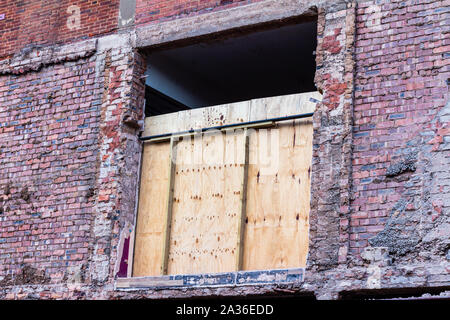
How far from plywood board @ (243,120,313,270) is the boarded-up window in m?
0.01

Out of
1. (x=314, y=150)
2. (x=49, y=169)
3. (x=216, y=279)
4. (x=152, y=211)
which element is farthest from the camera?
(x=49, y=169)

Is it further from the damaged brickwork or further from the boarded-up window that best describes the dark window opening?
the boarded-up window

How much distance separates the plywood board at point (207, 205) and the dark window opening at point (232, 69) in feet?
4.77

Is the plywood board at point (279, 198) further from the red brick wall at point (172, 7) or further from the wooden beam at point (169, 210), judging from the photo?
the red brick wall at point (172, 7)

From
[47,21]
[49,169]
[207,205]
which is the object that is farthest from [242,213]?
[47,21]

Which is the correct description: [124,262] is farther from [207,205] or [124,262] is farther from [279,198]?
[279,198]

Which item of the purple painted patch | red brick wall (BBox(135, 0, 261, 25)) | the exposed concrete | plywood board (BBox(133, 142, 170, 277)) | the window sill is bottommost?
the window sill

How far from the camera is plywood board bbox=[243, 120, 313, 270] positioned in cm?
864

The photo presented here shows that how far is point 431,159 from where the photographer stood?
25.7ft

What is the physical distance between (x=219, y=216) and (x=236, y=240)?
1.30 feet

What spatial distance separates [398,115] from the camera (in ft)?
26.7

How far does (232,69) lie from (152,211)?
2.81m

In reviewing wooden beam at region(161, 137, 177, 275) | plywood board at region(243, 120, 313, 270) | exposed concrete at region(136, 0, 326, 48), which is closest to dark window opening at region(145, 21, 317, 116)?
exposed concrete at region(136, 0, 326, 48)
